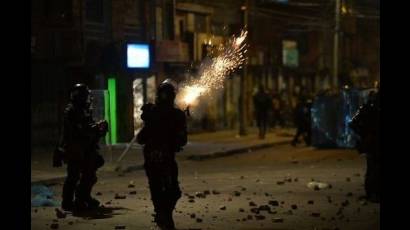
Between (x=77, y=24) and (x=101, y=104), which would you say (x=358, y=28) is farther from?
(x=101, y=104)

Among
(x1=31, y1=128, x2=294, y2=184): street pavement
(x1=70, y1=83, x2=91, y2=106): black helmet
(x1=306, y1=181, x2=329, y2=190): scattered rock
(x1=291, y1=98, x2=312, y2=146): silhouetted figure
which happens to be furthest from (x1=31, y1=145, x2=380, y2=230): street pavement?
(x1=291, y1=98, x2=312, y2=146): silhouetted figure

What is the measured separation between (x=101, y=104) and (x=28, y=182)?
12213mm

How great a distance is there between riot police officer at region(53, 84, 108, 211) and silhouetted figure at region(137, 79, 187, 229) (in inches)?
76.7

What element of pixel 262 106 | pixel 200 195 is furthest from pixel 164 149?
pixel 262 106

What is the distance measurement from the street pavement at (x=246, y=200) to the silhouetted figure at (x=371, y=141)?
1.24 feet

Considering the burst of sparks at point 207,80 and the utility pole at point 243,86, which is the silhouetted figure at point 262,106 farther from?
the burst of sparks at point 207,80

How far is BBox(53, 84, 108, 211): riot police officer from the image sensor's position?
12.8 meters

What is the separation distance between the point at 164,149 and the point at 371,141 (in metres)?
4.58

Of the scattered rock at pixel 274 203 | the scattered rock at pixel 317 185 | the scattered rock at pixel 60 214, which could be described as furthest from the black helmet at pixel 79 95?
the scattered rock at pixel 317 185

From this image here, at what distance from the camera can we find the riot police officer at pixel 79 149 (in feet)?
41.9

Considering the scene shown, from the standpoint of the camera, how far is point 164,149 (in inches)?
434

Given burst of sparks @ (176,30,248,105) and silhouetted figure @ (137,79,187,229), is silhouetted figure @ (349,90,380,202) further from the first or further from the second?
silhouetted figure @ (137,79,187,229)

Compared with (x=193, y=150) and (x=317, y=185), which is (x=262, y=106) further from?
(x=317, y=185)

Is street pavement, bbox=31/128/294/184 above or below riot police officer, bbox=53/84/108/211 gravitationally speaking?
below
